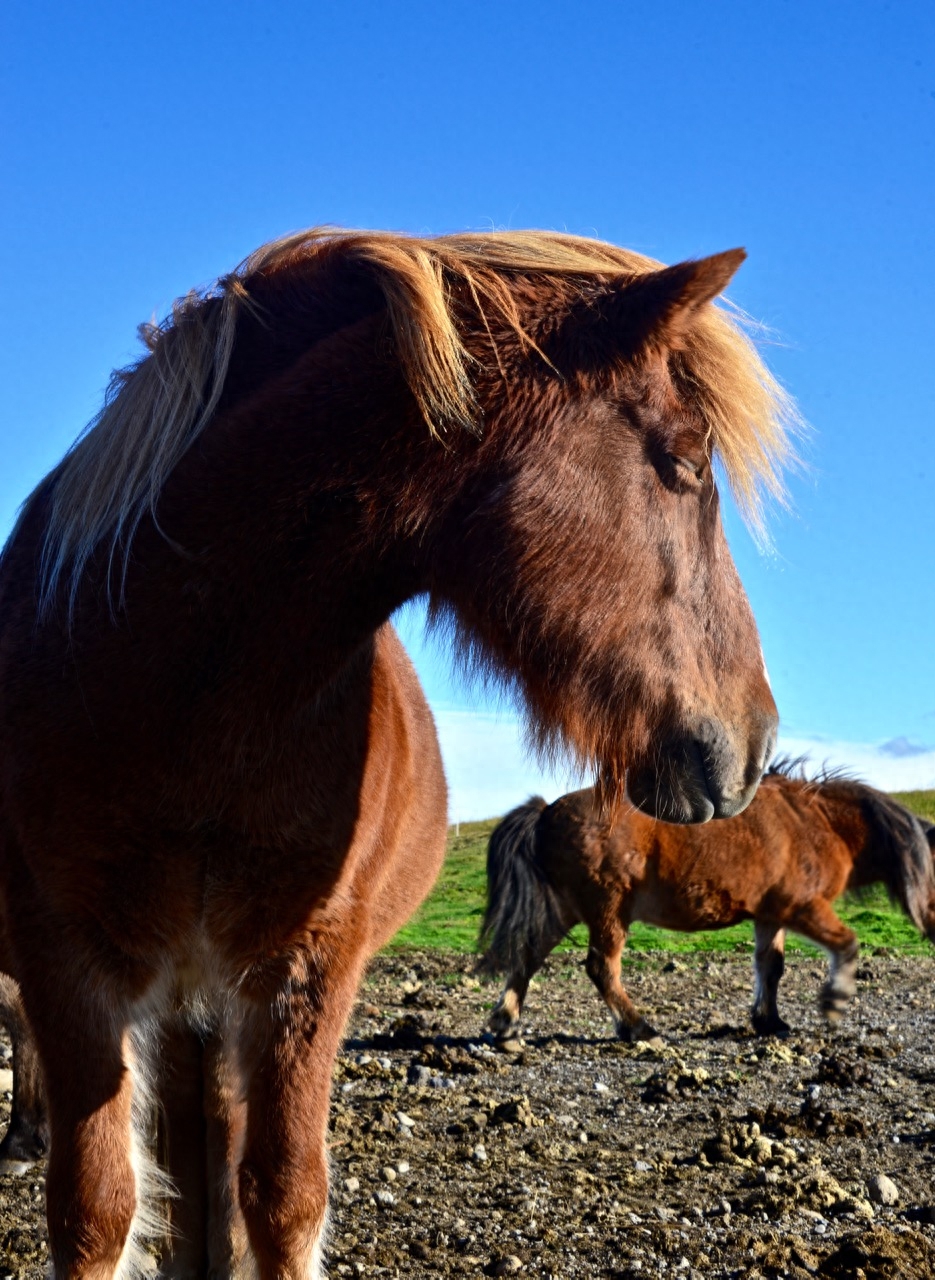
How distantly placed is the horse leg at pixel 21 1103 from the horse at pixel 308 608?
2.40 meters

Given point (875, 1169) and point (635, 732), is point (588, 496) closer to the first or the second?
point (635, 732)

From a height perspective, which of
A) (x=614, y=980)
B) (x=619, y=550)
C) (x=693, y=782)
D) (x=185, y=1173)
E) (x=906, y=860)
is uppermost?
(x=906, y=860)

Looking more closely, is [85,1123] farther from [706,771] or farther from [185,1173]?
[706,771]

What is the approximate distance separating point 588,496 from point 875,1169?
11.6 ft

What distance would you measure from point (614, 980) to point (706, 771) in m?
6.51

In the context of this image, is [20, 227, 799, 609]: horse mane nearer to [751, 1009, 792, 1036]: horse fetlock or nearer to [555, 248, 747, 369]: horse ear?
[555, 248, 747, 369]: horse ear

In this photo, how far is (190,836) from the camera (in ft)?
7.81

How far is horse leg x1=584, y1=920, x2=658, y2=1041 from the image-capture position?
811 centimetres

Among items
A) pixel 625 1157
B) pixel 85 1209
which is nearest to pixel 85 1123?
pixel 85 1209

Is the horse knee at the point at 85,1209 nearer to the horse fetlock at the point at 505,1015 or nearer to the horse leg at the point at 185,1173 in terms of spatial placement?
the horse leg at the point at 185,1173

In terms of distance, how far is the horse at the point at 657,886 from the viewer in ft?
28.7

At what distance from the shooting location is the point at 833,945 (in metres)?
9.30

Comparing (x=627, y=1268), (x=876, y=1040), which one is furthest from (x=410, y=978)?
(x=627, y=1268)

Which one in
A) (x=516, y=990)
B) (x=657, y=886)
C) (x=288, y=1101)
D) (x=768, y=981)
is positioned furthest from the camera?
(x=657, y=886)
